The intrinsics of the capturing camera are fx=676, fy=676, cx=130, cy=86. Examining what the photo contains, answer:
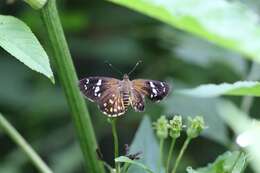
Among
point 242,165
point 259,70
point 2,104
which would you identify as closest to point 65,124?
point 2,104

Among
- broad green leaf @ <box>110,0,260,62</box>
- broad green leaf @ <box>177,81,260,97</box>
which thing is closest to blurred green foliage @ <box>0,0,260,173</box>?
broad green leaf @ <box>177,81,260,97</box>

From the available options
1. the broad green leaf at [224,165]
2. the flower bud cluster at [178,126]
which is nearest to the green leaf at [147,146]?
the flower bud cluster at [178,126]

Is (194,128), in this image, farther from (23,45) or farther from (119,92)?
(23,45)

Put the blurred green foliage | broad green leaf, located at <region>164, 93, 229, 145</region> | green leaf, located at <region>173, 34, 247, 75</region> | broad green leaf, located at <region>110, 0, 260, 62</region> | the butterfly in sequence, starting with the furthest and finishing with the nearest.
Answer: the blurred green foliage
green leaf, located at <region>173, 34, 247, 75</region>
broad green leaf, located at <region>164, 93, 229, 145</region>
the butterfly
broad green leaf, located at <region>110, 0, 260, 62</region>

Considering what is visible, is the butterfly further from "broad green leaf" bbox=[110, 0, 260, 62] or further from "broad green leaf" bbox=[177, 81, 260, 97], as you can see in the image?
"broad green leaf" bbox=[110, 0, 260, 62]

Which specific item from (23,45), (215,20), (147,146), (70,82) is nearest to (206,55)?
(147,146)

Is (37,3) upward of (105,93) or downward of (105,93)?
upward

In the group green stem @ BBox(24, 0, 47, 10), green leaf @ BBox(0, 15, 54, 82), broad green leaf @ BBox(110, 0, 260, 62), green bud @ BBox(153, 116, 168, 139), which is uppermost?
broad green leaf @ BBox(110, 0, 260, 62)
